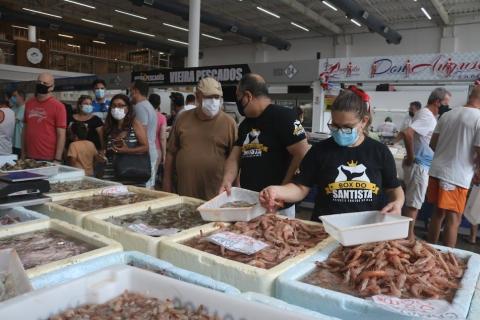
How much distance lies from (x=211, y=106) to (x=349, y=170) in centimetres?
133

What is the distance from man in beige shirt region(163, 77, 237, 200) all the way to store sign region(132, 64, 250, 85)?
174 inches

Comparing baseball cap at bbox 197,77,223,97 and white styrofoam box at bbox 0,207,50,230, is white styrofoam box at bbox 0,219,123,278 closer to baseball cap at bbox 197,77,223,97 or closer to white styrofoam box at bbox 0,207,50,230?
white styrofoam box at bbox 0,207,50,230

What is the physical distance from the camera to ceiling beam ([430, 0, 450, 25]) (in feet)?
48.1

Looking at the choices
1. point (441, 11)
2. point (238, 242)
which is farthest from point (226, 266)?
point (441, 11)

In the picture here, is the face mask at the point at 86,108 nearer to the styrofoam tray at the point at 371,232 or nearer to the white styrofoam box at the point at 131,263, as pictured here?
the white styrofoam box at the point at 131,263

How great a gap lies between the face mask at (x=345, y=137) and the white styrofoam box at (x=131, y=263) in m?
1.08

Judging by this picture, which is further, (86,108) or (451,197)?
(86,108)

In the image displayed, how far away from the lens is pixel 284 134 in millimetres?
2656

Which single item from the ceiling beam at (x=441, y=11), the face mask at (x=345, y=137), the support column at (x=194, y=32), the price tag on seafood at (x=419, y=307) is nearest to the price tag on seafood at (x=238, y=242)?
the price tag on seafood at (x=419, y=307)

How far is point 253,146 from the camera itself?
275 centimetres

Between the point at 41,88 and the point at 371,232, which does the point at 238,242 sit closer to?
the point at 371,232

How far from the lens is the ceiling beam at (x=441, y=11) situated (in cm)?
1467

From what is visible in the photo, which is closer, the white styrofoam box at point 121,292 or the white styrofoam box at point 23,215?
the white styrofoam box at point 121,292

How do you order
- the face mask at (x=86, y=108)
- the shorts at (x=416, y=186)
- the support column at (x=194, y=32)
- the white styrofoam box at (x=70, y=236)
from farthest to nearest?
the support column at (x=194, y=32) → the face mask at (x=86, y=108) → the shorts at (x=416, y=186) → the white styrofoam box at (x=70, y=236)
